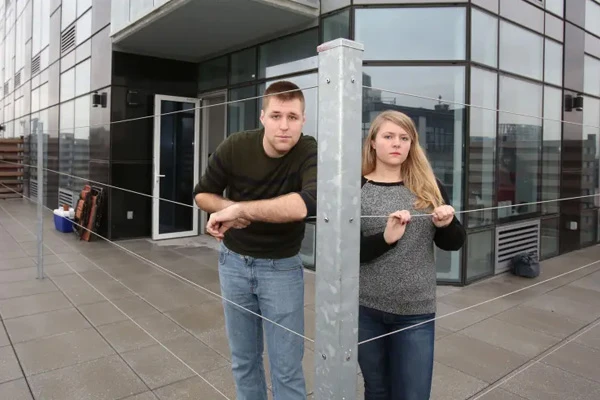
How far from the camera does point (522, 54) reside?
6812 millimetres

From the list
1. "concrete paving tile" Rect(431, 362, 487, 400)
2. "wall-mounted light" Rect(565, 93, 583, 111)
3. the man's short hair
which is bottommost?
"concrete paving tile" Rect(431, 362, 487, 400)

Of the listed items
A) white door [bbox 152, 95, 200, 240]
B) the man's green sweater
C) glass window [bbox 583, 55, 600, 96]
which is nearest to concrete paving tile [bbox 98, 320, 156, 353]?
the man's green sweater

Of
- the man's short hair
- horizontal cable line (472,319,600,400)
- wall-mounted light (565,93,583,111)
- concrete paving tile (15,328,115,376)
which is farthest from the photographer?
wall-mounted light (565,93,583,111)

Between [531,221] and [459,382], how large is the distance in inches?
186

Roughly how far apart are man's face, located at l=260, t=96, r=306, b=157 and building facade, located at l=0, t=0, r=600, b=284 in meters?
2.74

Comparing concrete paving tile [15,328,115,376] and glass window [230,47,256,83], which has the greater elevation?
glass window [230,47,256,83]

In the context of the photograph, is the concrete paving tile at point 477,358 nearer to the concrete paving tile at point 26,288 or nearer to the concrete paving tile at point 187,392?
the concrete paving tile at point 187,392

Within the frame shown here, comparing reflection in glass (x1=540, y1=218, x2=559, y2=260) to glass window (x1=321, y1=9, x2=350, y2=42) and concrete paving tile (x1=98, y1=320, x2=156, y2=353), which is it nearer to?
glass window (x1=321, y1=9, x2=350, y2=42)

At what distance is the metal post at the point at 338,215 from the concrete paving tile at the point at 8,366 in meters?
2.71

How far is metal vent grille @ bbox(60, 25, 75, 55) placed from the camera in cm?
1041

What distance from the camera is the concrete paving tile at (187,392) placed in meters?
2.94

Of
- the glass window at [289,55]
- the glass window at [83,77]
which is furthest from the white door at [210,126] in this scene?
the glass window at [83,77]

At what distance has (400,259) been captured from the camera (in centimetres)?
192

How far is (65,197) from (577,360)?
10803 millimetres
